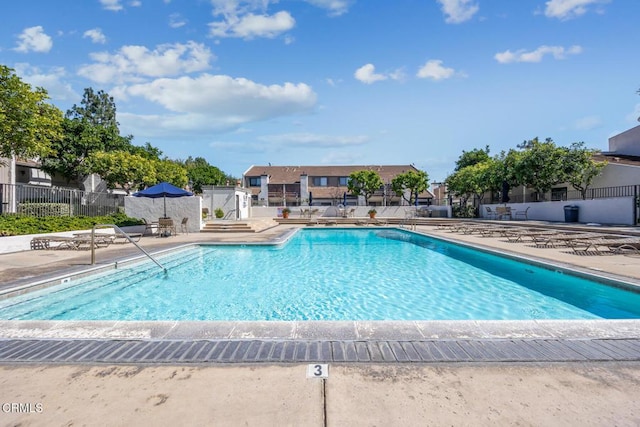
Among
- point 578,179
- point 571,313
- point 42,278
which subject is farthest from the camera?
point 578,179

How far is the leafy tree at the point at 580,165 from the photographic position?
2231cm

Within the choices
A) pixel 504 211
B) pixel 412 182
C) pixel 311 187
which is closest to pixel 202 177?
pixel 311 187

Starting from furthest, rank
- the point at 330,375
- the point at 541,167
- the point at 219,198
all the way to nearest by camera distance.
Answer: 1. the point at 219,198
2. the point at 541,167
3. the point at 330,375

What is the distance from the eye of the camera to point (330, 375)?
2619 millimetres

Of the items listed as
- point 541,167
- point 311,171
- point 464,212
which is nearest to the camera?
point 541,167

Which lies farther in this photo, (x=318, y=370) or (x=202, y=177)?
(x=202, y=177)

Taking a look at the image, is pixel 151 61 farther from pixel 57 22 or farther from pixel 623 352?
pixel 623 352

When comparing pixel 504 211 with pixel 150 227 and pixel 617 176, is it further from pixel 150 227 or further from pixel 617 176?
pixel 150 227

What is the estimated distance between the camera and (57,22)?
9.73m

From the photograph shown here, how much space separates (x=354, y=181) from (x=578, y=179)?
21047mm

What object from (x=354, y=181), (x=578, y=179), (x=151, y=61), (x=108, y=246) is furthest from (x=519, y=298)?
(x=354, y=181)

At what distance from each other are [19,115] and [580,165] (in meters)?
29.9
